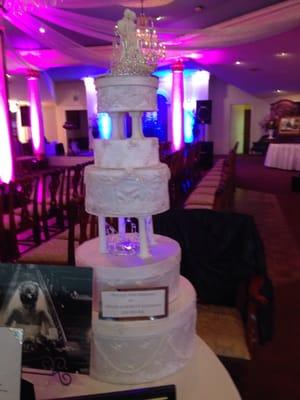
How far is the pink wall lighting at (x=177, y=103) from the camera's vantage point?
839 centimetres

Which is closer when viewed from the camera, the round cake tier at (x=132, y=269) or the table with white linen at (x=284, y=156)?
the round cake tier at (x=132, y=269)

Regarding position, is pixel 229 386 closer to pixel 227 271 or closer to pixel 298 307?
pixel 227 271

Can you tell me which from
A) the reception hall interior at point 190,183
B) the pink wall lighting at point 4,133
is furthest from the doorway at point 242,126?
the pink wall lighting at point 4,133

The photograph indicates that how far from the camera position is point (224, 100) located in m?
14.1

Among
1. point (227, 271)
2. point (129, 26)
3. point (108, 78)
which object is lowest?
point (227, 271)

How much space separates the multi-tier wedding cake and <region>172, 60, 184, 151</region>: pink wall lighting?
734 cm

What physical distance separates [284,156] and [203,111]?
267 cm

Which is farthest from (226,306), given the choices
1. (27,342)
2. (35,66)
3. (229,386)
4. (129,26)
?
(35,66)

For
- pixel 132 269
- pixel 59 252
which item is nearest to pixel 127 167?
pixel 132 269

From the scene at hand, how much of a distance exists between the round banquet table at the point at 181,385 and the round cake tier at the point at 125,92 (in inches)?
30.4

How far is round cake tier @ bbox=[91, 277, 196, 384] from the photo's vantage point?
3.05 feet

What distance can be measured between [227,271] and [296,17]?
3.87 metres

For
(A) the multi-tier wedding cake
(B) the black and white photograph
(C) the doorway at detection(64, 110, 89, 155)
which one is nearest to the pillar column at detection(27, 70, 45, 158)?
(C) the doorway at detection(64, 110, 89, 155)

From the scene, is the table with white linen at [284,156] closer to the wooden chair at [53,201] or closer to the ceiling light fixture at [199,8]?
the ceiling light fixture at [199,8]
